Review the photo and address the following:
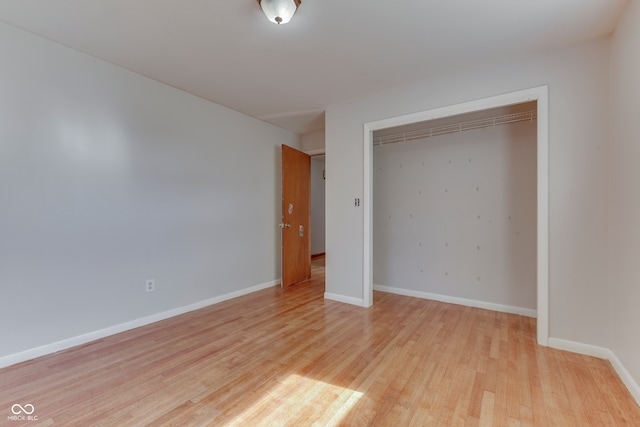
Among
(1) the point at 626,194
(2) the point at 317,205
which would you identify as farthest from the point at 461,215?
(2) the point at 317,205

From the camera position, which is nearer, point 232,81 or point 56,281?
→ point 56,281

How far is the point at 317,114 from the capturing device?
12.8 feet

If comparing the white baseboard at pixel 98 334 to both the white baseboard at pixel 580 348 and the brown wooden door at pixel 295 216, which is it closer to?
the brown wooden door at pixel 295 216

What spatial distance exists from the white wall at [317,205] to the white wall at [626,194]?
5515 millimetres

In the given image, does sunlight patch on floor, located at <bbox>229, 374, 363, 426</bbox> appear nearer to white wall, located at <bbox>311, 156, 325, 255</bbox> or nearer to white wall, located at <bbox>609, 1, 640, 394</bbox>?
white wall, located at <bbox>609, 1, 640, 394</bbox>

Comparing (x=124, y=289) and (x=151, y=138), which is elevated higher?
(x=151, y=138)

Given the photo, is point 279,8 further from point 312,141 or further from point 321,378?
point 312,141

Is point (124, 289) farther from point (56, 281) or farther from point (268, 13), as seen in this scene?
point (268, 13)

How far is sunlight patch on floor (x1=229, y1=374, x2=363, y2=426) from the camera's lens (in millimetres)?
1527

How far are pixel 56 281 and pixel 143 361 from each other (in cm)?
99

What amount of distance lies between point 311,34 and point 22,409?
3001 mm

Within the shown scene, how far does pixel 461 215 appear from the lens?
350cm

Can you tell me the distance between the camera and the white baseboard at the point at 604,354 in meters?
1.72

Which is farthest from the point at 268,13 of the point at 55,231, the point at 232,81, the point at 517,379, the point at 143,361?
the point at 517,379
